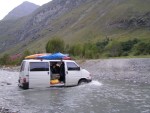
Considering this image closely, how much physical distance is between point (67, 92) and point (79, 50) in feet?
333

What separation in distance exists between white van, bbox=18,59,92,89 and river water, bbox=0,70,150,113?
71cm

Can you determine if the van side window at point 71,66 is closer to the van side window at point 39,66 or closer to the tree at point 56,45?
the van side window at point 39,66

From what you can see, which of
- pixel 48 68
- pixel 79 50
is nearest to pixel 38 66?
pixel 48 68

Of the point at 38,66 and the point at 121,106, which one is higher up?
the point at 38,66

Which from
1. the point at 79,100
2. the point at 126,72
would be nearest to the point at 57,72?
the point at 79,100

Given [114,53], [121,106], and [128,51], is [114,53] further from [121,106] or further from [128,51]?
[121,106]

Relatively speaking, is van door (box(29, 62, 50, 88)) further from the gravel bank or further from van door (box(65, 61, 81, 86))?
the gravel bank

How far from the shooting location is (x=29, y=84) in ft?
102

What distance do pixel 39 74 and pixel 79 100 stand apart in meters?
7.41

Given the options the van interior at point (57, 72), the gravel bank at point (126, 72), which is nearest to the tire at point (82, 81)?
the van interior at point (57, 72)

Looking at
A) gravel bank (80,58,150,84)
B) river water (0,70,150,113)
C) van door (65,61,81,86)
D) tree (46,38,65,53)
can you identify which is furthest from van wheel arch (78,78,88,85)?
tree (46,38,65,53)

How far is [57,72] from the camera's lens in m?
33.5

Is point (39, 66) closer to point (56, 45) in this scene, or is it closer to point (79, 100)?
point (79, 100)

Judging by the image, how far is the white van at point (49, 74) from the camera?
31.0m
